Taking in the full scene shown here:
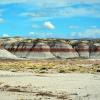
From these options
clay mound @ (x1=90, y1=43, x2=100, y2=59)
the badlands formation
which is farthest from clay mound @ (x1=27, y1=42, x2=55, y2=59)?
clay mound @ (x1=90, y1=43, x2=100, y2=59)

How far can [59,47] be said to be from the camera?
177750 mm

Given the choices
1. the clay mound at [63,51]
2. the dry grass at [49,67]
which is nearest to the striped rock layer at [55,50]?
the clay mound at [63,51]

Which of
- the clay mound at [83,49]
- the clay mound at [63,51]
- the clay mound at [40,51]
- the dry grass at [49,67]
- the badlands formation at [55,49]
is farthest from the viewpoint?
the clay mound at [83,49]

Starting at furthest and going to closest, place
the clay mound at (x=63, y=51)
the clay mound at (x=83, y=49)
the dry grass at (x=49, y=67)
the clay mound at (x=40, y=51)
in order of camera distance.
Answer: the clay mound at (x=83, y=49), the clay mound at (x=63, y=51), the clay mound at (x=40, y=51), the dry grass at (x=49, y=67)

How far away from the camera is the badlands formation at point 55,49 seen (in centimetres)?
17350

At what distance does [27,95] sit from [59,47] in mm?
148068

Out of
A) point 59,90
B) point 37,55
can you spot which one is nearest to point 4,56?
point 37,55

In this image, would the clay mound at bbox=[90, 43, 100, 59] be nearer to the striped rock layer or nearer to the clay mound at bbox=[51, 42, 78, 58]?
the striped rock layer

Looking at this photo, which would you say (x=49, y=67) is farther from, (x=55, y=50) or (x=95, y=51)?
(x=55, y=50)

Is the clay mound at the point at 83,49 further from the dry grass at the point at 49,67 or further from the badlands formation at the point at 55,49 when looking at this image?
the dry grass at the point at 49,67

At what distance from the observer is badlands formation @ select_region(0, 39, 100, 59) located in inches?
6831

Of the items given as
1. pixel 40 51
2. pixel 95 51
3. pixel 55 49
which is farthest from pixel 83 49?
pixel 40 51

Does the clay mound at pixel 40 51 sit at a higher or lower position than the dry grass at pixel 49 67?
higher

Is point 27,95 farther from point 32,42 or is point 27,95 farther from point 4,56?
point 32,42
